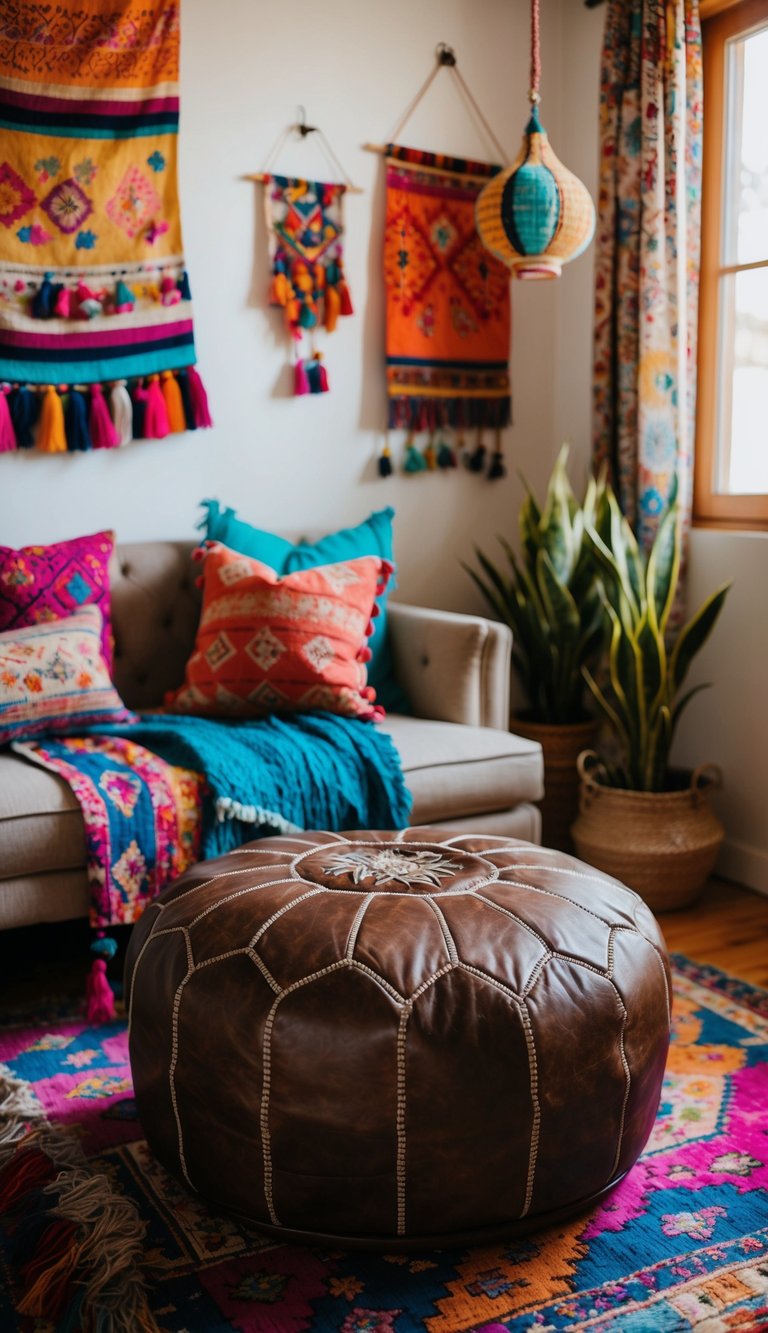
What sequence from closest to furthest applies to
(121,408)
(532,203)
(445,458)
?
1. (532,203)
2. (121,408)
3. (445,458)

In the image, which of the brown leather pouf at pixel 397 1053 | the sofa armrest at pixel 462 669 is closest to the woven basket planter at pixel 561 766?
the sofa armrest at pixel 462 669

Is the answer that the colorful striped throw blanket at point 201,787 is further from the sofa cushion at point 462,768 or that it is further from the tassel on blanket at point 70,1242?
the tassel on blanket at point 70,1242

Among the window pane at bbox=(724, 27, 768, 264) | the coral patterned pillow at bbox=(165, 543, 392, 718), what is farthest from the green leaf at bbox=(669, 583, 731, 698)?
the window pane at bbox=(724, 27, 768, 264)

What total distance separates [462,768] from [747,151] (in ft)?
6.09

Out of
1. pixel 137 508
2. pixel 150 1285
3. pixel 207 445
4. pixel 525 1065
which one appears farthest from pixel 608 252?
pixel 150 1285

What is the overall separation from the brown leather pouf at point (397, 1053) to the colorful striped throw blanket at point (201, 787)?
0.62 m

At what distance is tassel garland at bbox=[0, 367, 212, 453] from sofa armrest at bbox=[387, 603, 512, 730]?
0.86 meters

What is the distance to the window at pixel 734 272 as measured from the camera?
312 cm

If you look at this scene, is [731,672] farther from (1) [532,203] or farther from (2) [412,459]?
(1) [532,203]

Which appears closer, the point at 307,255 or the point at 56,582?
the point at 56,582

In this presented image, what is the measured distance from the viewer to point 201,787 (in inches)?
94.3

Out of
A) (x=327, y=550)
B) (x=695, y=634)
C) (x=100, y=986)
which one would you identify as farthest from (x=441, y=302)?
(x=100, y=986)

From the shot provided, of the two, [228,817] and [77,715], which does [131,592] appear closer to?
[77,715]

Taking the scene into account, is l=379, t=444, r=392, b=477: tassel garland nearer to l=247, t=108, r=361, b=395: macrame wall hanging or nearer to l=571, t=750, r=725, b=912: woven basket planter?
l=247, t=108, r=361, b=395: macrame wall hanging
